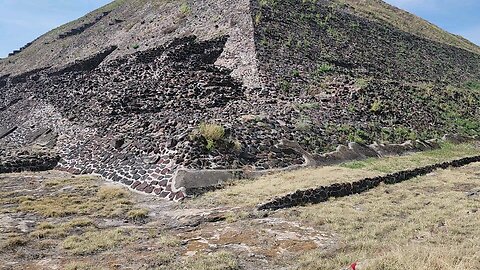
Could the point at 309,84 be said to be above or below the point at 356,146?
above

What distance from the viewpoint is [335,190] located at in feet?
38.4


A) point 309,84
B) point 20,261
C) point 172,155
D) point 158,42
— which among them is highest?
point 158,42

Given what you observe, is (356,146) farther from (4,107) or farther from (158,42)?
(4,107)

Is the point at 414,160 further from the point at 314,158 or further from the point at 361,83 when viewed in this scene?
the point at 361,83

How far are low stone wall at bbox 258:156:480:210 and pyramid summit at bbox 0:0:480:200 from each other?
8.60 ft

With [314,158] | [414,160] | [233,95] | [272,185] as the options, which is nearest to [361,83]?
[233,95]

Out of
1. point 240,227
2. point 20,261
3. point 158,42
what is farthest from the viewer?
point 158,42

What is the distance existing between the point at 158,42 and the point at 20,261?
23702 mm

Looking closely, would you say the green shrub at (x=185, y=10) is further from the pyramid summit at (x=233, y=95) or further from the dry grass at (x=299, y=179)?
the dry grass at (x=299, y=179)

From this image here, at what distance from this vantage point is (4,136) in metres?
24.5

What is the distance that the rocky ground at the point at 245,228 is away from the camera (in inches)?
277

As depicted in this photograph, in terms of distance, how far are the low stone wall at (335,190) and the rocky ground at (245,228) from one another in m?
0.32

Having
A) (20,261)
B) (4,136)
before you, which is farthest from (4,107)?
(20,261)

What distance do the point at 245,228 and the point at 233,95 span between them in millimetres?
12512
